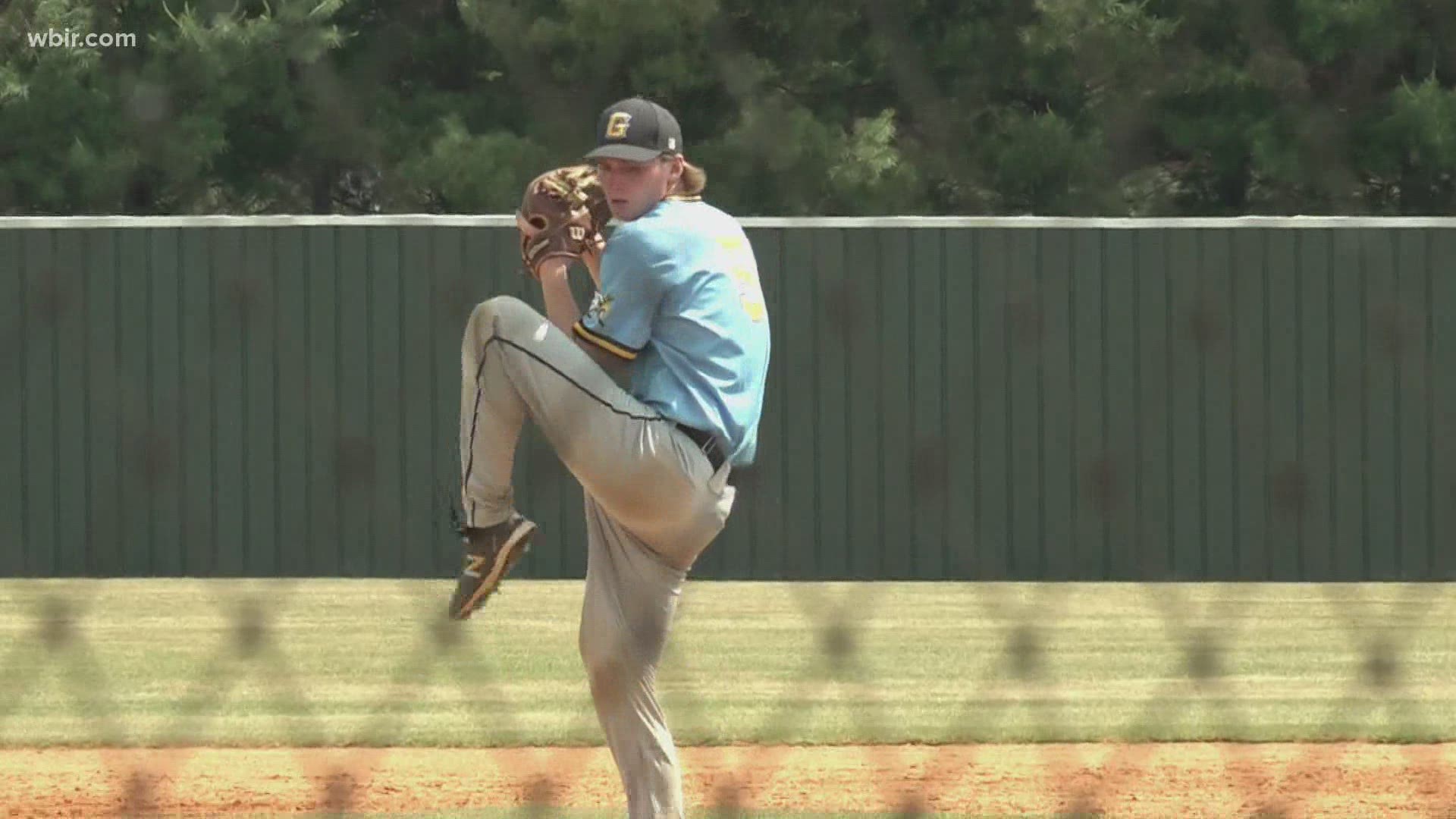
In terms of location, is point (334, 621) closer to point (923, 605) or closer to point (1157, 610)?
point (923, 605)

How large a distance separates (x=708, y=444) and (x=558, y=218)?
398mm

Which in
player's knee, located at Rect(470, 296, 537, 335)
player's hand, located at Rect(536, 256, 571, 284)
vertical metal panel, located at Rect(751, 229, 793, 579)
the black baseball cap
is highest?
the black baseball cap

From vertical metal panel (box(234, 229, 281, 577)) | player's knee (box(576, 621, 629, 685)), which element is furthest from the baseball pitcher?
vertical metal panel (box(234, 229, 281, 577))

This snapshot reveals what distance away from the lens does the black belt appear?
3.13m

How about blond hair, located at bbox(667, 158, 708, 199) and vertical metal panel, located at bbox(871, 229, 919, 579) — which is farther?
vertical metal panel, located at bbox(871, 229, 919, 579)

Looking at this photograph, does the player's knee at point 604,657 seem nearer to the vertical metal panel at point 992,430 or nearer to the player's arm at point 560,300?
the player's arm at point 560,300

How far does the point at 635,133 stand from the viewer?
3.14 m

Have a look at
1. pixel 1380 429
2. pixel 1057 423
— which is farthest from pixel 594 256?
pixel 1380 429

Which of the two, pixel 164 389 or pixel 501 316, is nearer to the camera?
pixel 501 316

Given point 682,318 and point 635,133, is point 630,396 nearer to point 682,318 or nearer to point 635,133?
point 682,318

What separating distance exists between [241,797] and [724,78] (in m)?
4.88

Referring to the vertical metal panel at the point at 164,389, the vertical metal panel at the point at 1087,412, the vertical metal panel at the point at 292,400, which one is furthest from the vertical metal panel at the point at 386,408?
the vertical metal panel at the point at 1087,412

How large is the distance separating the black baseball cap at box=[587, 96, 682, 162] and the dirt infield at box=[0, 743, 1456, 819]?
1.45 m

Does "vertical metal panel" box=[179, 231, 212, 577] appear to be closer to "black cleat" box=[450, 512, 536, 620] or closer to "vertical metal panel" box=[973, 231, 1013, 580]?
"vertical metal panel" box=[973, 231, 1013, 580]
